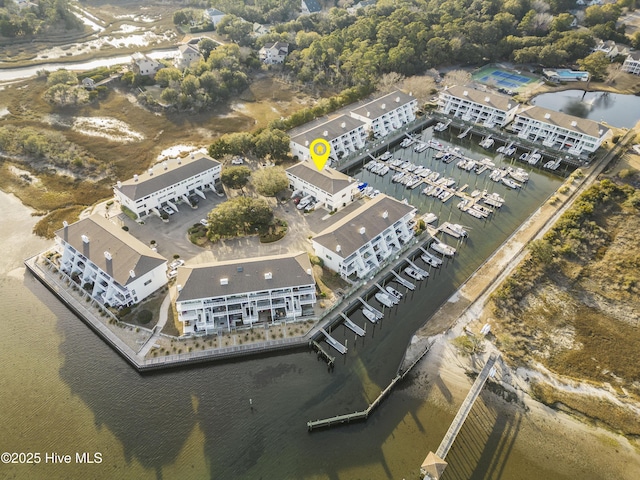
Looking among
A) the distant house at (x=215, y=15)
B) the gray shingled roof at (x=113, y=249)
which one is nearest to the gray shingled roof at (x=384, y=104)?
the gray shingled roof at (x=113, y=249)

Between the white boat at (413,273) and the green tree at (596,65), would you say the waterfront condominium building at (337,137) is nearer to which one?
the white boat at (413,273)

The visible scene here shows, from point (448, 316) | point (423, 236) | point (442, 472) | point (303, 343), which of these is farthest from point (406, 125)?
point (442, 472)

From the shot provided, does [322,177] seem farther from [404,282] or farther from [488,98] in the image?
[488,98]

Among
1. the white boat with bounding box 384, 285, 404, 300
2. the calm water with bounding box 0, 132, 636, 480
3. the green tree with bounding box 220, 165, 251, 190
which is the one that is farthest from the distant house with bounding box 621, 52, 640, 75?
the green tree with bounding box 220, 165, 251, 190

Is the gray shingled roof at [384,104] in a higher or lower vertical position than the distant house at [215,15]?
lower

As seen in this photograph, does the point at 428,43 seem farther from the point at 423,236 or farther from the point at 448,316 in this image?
the point at 448,316

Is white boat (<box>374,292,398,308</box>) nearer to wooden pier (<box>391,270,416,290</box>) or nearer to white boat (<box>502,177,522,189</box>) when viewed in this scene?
wooden pier (<box>391,270,416,290</box>)
